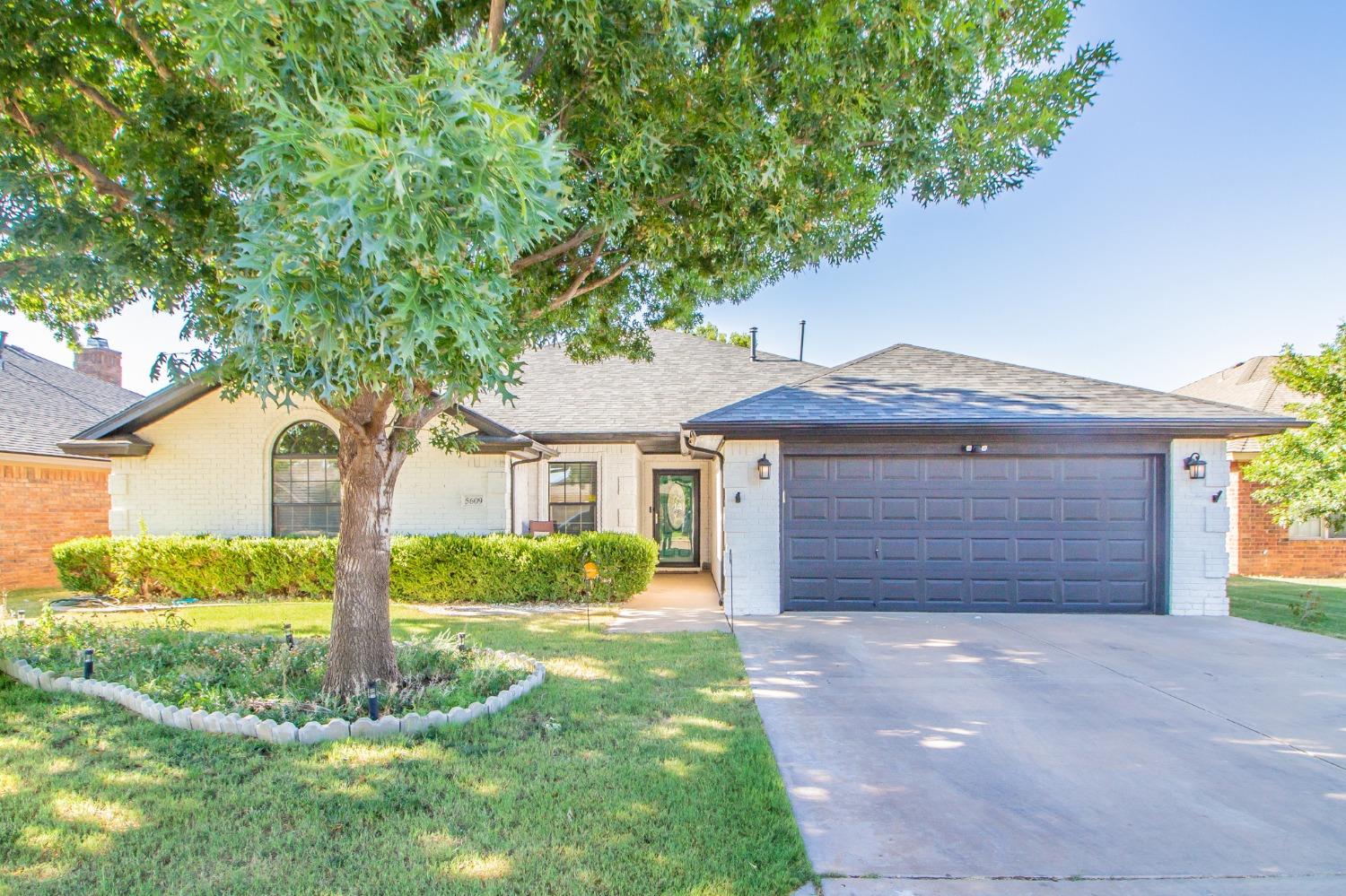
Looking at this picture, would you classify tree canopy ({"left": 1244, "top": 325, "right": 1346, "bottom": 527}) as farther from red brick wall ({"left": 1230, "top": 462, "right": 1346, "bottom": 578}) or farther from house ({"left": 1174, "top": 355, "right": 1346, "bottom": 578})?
red brick wall ({"left": 1230, "top": 462, "right": 1346, "bottom": 578})

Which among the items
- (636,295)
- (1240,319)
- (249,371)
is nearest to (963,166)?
(636,295)

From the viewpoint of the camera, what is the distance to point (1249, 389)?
661 inches

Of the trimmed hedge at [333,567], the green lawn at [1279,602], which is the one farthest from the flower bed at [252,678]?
the green lawn at [1279,602]

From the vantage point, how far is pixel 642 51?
4469mm

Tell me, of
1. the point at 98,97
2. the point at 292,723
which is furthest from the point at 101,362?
the point at 292,723

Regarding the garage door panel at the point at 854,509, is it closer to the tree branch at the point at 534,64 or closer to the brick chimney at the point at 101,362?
the tree branch at the point at 534,64

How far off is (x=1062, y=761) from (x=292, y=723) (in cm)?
503

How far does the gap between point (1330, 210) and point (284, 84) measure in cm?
1648

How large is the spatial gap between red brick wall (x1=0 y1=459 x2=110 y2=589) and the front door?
38.2ft

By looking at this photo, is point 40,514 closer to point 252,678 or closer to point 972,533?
point 252,678

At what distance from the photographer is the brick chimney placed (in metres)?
18.6

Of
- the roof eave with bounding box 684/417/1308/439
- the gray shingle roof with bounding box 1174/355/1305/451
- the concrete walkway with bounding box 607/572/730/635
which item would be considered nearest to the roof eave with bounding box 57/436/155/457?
the concrete walkway with bounding box 607/572/730/635

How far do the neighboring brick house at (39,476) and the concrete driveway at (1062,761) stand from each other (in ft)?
44.9

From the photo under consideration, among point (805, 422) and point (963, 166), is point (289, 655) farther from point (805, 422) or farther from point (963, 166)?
point (963, 166)
